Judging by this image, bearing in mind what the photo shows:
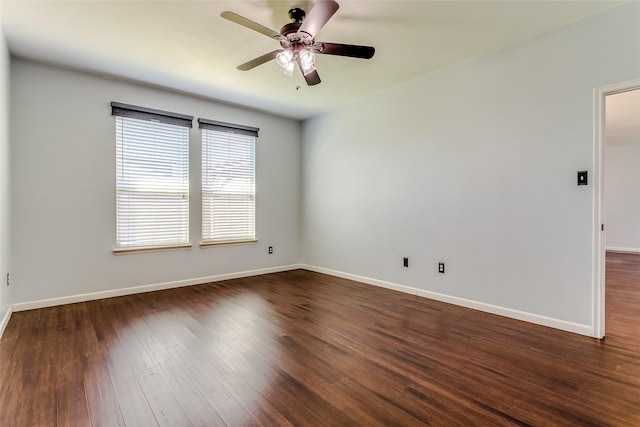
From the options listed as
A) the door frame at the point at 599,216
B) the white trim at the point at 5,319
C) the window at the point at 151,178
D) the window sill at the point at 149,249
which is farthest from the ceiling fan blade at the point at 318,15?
the white trim at the point at 5,319

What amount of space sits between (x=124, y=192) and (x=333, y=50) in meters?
3.03

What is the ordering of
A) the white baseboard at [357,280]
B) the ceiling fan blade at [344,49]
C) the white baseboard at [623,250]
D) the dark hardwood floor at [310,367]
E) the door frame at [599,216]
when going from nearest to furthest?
the dark hardwood floor at [310,367], the ceiling fan blade at [344,49], the door frame at [599,216], the white baseboard at [357,280], the white baseboard at [623,250]

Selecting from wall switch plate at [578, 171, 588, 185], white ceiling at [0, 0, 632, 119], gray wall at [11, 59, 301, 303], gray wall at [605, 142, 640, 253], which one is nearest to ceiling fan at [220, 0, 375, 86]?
white ceiling at [0, 0, 632, 119]

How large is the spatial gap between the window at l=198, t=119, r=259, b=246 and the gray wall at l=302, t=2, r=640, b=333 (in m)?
1.61

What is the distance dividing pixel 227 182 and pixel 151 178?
105 centimetres

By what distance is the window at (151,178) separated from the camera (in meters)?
3.74

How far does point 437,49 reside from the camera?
9.83 feet

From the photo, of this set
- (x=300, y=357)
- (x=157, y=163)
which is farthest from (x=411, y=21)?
(x=157, y=163)

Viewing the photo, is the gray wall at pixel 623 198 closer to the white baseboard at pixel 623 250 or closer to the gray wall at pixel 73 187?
the white baseboard at pixel 623 250

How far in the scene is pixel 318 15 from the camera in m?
1.99

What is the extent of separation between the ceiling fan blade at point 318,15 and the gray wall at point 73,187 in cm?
273

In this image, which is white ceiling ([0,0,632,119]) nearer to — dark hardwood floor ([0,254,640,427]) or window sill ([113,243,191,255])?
window sill ([113,243,191,255])

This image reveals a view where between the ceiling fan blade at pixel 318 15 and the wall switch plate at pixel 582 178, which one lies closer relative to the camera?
the ceiling fan blade at pixel 318 15

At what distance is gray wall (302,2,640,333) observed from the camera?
2.55 m
